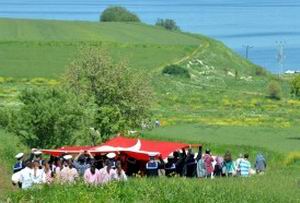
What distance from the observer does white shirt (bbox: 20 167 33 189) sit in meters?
23.1

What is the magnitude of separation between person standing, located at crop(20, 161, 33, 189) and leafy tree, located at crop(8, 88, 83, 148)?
38.0 ft

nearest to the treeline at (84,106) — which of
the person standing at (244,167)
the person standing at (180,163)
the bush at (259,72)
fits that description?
the person standing at (180,163)

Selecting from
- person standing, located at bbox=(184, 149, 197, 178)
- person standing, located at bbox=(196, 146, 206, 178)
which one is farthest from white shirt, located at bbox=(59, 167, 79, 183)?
person standing, located at bbox=(196, 146, 206, 178)

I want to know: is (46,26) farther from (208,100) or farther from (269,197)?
(269,197)

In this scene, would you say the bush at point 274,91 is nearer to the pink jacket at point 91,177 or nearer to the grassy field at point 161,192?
the grassy field at point 161,192

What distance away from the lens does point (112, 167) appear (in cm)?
2392

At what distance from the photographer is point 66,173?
2400cm

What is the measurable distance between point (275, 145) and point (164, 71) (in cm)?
5040

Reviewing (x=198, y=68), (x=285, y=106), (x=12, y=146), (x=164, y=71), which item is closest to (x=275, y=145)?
(x=12, y=146)

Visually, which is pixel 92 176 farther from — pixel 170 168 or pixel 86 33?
pixel 86 33

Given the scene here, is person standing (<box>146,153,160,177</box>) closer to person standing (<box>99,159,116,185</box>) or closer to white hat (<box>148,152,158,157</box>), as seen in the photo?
white hat (<box>148,152,158,157</box>)

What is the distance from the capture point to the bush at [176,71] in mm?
95800

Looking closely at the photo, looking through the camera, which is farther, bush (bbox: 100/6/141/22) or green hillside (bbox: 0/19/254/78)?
bush (bbox: 100/6/141/22)

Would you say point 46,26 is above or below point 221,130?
above
